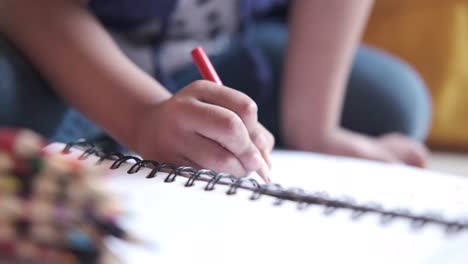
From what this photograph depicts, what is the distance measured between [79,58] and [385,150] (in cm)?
24

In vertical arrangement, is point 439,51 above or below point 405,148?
above

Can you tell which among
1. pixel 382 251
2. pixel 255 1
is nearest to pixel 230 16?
pixel 255 1

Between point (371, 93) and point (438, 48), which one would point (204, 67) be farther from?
point (438, 48)

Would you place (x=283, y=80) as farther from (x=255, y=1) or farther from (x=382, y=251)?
(x=382, y=251)

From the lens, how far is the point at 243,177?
0.29 metres

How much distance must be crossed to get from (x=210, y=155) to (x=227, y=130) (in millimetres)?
16

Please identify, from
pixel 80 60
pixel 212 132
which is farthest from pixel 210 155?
pixel 80 60

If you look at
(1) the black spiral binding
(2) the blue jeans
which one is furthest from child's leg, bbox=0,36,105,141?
(1) the black spiral binding

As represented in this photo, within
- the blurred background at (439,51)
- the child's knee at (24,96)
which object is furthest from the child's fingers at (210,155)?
the blurred background at (439,51)

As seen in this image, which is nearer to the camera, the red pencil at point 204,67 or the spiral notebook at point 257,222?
the spiral notebook at point 257,222

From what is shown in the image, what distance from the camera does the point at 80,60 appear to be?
390mm

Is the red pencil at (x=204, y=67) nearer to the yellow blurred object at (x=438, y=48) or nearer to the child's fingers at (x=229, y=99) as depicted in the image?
the child's fingers at (x=229, y=99)

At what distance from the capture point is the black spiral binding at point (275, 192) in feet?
0.85

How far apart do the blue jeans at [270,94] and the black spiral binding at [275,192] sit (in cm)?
10
